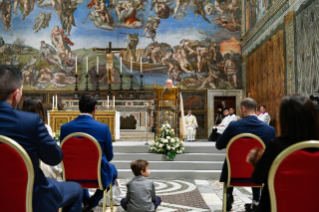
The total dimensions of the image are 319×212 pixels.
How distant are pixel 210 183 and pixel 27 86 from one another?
1385 centimetres

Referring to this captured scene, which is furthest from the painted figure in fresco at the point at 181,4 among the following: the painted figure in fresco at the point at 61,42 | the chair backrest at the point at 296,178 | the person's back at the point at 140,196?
the chair backrest at the point at 296,178

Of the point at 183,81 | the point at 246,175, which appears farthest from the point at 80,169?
the point at 183,81

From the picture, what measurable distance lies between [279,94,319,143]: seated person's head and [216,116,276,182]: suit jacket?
187 centimetres

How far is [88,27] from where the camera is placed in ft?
57.7

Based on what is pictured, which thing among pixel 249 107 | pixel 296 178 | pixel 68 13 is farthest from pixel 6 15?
pixel 296 178

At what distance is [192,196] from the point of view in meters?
5.38

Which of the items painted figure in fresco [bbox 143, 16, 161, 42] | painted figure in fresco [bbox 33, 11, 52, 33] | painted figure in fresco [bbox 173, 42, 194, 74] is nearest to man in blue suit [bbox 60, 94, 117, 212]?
painted figure in fresco [bbox 173, 42, 194, 74]

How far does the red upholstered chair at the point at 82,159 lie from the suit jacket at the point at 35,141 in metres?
1.26

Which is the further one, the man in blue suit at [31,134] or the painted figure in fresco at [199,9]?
the painted figure in fresco at [199,9]

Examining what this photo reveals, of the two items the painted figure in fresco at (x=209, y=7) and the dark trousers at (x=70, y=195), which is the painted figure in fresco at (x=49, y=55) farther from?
the dark trousers at (x=70, y=195)

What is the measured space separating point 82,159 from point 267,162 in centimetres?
212

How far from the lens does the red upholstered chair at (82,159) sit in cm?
335

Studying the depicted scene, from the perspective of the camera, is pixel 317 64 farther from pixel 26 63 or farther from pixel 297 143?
pixel 26 63

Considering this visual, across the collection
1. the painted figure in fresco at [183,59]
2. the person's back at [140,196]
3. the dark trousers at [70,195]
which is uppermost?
the painted figure in fresco at [183,59]
